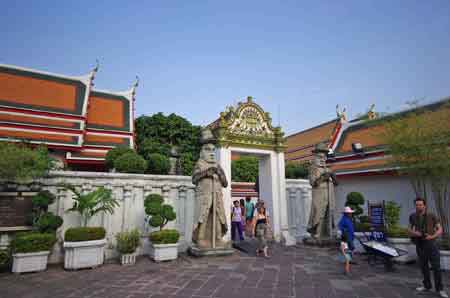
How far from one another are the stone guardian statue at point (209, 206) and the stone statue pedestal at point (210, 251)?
0.12m

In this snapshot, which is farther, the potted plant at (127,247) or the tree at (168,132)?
the tree at (168,132)

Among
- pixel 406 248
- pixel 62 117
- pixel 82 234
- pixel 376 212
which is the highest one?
pixel 62 117

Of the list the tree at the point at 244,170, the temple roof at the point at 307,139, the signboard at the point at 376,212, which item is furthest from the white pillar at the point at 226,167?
the temple roof at the point at 307,139

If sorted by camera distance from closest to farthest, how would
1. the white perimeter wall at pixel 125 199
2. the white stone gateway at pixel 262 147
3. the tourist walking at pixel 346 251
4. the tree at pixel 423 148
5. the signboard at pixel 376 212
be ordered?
the tourist walking at pixel 346 251 < the tree at pixel 423 148 < the white perimeter wall at pixel 125 199 < the white stone gateway at pixel 262 147 < the signboard at pixel 376 212

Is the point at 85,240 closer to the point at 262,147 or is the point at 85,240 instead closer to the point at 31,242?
the point at 31,242

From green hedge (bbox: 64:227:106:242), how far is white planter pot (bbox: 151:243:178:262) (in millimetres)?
1410

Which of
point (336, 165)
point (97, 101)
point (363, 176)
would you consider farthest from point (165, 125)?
point (363, 176)

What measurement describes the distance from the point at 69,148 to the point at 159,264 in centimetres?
950

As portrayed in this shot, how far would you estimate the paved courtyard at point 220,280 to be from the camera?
4496 millimetres

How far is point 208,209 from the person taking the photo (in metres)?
7.57

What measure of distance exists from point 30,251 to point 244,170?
1967 cm

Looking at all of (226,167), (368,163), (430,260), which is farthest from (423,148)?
(226,167)

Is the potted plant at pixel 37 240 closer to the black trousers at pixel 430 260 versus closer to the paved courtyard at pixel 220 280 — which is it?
the paved courtyard at pixel 220 280

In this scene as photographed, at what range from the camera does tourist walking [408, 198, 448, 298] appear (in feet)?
14.7
